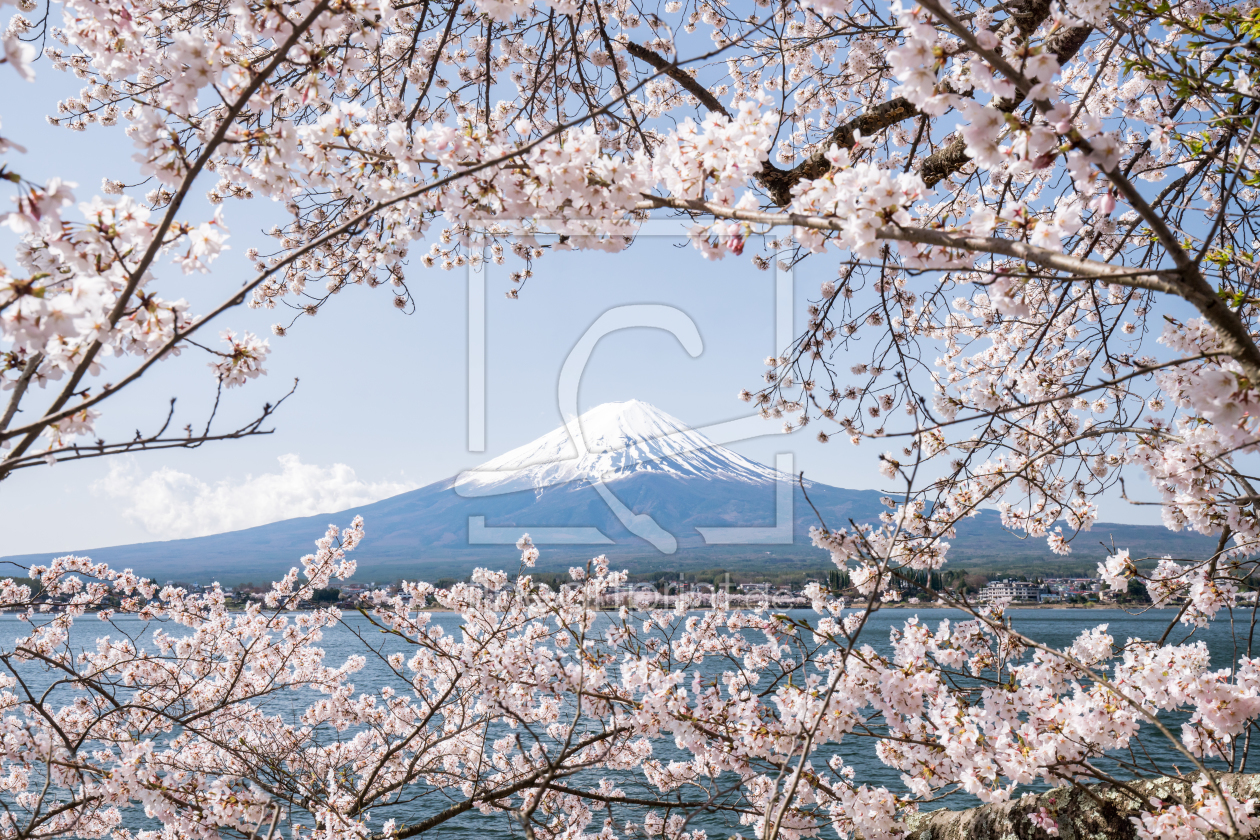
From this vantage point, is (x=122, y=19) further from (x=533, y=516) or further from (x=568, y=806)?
(x=533, y=516)

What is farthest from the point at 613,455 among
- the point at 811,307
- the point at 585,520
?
the point at 811,307

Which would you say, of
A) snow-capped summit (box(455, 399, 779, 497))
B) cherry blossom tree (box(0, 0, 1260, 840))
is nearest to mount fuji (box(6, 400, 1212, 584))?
snow-capped summit (box(455, 399, 779, 497))

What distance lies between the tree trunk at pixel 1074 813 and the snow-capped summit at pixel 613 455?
A: 73.7 metres

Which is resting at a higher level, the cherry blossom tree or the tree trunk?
the cherry blossom tree

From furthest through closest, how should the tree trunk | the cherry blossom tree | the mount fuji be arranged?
the mount fuji, the tree trunk, the cherry blossom tree

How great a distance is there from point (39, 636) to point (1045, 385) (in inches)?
297

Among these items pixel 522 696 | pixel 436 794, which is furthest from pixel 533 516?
pixel 522 696

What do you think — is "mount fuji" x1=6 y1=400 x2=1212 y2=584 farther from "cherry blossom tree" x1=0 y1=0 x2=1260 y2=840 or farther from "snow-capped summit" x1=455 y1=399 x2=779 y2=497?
"cherry blossom tree" x1=0 y1=0 x2=1260 y2=840

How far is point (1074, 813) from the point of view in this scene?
2.87 m

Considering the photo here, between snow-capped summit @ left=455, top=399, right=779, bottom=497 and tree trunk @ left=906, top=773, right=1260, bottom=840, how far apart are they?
7367cm

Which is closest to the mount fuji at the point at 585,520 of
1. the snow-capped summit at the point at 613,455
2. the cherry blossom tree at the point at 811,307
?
the snow-capped summit at the point at 613,455

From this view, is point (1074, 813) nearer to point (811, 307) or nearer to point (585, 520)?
point (811, 307)

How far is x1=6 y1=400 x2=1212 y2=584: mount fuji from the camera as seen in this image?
8131 centimetres

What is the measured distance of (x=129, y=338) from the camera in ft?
4.92
